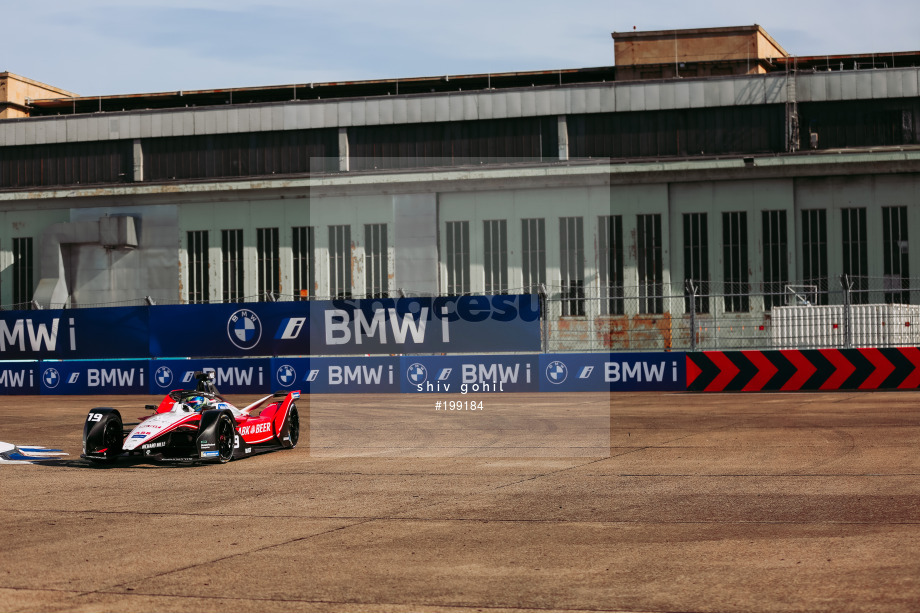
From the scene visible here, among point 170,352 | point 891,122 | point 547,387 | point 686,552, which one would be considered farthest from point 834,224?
point 686,552

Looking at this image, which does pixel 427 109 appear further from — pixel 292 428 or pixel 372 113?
pixel 292 428

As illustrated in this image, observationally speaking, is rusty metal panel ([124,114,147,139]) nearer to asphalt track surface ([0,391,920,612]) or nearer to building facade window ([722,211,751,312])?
building facade window ([722,211,751,312])

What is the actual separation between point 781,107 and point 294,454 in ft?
98.6

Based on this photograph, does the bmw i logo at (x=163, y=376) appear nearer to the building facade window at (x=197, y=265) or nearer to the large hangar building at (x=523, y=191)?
the large hangar building at (x=523, y=191)

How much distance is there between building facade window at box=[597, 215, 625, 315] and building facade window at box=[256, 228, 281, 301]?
1273cm

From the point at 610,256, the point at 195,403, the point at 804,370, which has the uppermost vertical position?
the point at 610,256

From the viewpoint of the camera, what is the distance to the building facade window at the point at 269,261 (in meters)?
42.7

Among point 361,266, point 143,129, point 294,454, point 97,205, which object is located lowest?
point 294,454

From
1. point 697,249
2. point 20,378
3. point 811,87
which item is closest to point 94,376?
point 20,378

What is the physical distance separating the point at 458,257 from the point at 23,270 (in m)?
18.8

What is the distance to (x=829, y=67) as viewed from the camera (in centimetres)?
4512

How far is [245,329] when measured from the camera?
28453 mm

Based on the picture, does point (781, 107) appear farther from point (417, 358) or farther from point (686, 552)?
point (686, 552)

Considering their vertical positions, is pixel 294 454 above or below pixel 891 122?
below
